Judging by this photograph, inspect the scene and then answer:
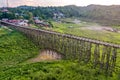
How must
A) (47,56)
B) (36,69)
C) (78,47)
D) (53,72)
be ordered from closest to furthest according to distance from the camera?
(53,72) → (36,69) → (78,47) → (47,56)

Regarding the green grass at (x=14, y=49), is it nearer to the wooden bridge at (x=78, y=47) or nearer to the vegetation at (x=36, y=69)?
the vegetation at (x=36, y=69)

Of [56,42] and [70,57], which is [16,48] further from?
[70,57]

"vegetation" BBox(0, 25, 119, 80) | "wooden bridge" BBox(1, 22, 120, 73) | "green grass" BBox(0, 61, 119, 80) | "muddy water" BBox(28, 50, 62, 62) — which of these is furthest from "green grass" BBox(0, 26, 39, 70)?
"green grass" BBox(0, 61, 119, 80)

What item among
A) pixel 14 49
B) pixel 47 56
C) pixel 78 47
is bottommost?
pixel 47 56

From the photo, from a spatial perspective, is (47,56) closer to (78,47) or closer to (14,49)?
(14,49)

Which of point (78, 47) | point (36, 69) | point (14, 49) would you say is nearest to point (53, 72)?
point (36, 69)
